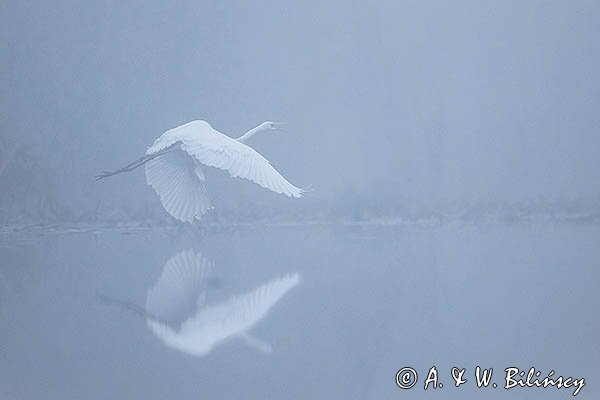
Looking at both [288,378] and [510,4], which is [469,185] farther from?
[288,378]

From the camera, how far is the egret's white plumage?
9.67 ft

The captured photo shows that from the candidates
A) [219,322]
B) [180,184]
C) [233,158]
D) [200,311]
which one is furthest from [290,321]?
[180,184]

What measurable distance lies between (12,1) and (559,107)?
17.8ft

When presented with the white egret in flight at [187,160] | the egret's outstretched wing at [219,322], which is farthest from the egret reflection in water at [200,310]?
the white egret in flight at [187,160]

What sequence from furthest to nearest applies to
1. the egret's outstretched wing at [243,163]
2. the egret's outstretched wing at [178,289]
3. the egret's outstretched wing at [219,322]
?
the egret's outstretched wing at [243,163]
the egret's outstretched wing at [178,289]
the egret's outstretched wing at [219,322]

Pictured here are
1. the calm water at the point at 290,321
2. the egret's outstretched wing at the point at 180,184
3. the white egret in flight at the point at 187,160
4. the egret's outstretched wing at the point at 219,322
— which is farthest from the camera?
the egret's outstretched wing at the point at 180,184

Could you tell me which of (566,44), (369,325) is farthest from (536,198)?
(369,325)

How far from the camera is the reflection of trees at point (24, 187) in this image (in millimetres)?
8156

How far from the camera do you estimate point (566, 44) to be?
965cm

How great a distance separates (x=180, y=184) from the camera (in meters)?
5.23

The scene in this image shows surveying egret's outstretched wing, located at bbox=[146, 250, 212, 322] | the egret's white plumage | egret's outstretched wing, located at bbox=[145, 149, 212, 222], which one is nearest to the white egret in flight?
egret's outstretched wing, located at bbox=[145, 149, 212, 222]

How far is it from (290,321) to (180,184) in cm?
216

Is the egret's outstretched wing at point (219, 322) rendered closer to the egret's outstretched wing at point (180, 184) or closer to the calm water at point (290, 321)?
the calm water at point (290, 321)

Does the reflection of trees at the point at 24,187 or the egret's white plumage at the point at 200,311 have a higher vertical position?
the reflection of trees at the point at 24,187
